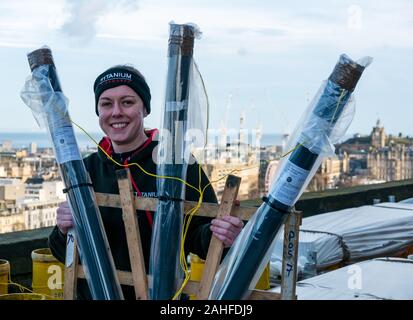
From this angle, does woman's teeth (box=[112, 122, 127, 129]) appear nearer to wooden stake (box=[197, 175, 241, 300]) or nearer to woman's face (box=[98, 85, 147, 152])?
woman's face (box=[98, 85, 147, 152])

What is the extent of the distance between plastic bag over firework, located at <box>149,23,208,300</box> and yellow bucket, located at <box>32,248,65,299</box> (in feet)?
4.81

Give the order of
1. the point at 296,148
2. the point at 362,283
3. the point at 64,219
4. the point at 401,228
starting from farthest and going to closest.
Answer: the point at 401,228
the point at 362,283
the point at 64,219
the point at 296,148

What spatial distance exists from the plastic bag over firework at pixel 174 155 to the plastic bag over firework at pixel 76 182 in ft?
0.71

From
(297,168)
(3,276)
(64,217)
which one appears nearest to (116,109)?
(64,217)

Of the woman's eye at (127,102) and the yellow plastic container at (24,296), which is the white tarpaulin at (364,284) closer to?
the yellow plastic container at (24,296)

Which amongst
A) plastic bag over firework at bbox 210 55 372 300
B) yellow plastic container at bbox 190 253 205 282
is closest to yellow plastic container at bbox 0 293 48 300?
yellow plastic container at bbox 190 253 205 282

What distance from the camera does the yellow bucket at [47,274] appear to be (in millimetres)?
4523

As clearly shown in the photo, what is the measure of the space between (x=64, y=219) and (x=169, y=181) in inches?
21.6

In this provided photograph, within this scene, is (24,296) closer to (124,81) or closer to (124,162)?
(124,162)

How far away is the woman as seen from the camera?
11.1 feet

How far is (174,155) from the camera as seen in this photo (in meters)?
3.20

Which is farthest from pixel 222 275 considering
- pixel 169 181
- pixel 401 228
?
pixel 401 228
